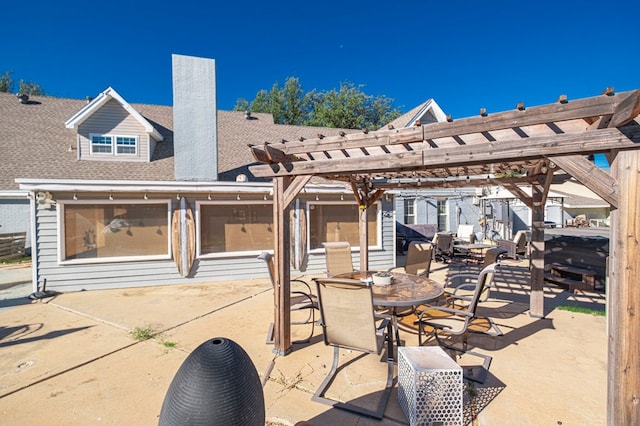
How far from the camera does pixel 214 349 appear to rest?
5.68 ft

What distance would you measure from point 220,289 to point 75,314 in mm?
2670

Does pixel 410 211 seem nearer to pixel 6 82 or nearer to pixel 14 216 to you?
pixel 14 216

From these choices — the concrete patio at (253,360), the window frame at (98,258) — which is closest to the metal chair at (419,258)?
the concrete patio at (253,360)

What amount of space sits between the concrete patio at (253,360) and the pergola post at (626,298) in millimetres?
577

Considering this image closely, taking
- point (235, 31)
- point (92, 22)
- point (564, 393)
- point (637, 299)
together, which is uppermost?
point (235, 31)

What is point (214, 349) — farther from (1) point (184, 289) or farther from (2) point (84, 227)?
(2) point (84, 227)

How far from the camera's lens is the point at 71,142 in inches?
412

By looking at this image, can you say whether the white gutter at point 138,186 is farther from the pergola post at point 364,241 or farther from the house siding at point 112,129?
the house siding at point 112,129

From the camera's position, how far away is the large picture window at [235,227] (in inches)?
312

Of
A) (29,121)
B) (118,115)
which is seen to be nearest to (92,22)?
(29,121)

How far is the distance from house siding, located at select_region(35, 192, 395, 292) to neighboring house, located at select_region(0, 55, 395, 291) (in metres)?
0.02

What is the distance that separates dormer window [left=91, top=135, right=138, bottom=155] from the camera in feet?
29.7

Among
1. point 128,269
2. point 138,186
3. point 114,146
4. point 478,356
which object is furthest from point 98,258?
point 478,356

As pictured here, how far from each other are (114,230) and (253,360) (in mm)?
5791
